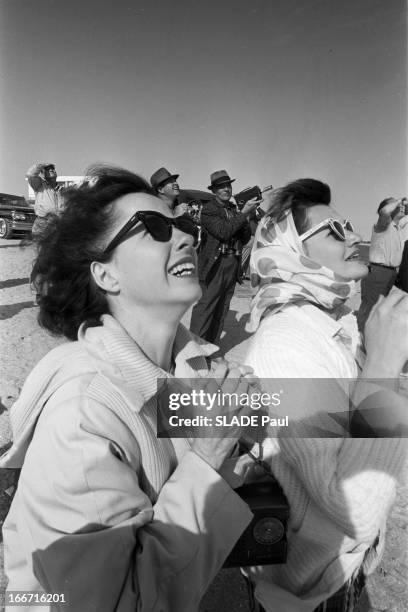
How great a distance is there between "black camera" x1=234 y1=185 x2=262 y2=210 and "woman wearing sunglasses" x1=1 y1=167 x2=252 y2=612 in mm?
4359

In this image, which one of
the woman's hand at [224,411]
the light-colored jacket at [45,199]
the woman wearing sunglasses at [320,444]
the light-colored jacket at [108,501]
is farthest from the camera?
the light-colored jacket at [45,199]

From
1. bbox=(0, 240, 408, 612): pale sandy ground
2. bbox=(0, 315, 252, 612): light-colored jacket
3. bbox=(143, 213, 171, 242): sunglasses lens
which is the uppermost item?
bbox=(143, 213, 171, 242): sunglasses lens

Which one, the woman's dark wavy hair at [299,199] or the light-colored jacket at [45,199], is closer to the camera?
the woman's dark wavy hair at [299,199]

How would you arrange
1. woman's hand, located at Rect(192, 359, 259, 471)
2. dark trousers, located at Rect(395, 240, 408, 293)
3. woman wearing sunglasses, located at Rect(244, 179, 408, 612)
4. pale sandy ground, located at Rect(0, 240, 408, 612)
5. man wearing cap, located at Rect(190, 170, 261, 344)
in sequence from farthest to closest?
man wearing cap, located at Rect(190, 170, 261, 344)
dark trousers, located at Rect(395, 240, 408, 293)
pale sandy ground, located at Rect(0, 240, 408, 612)
woman wearing sunglasses, located at Rect(244, 179, 408, 612)
woman's hand, located at Rect(192, 359, 259, 471)

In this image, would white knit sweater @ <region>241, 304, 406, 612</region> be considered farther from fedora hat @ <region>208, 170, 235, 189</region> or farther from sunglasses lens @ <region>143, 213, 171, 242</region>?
fedora hat @ <region>208, 170, 235, 189</region>

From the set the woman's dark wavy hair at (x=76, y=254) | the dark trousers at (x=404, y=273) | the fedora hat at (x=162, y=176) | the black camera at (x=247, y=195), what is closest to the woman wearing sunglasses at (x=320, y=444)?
the woman's dark wavy hair at (x=76, y=254)

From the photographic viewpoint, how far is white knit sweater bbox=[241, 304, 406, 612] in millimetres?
1309

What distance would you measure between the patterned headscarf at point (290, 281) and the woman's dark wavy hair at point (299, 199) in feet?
0.43

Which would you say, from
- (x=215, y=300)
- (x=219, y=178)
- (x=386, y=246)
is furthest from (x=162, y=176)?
(x=386, y=246)

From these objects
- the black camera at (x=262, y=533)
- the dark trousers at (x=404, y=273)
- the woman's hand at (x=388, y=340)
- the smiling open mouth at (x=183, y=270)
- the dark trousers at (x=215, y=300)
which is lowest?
the dark trousers at (x=215, y=300)

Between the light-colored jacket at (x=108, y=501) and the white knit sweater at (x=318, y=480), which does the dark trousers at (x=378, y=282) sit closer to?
the white knit sweater at (x=318, y=480)

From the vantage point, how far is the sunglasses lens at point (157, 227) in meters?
1.60

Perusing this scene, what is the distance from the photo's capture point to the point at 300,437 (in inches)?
52.7

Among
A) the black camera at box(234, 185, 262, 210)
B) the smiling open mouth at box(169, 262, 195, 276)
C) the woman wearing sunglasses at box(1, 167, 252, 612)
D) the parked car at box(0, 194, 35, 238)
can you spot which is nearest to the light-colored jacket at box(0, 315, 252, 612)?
the woman wearing sunglasses at box(1, 167, 252, 612)
